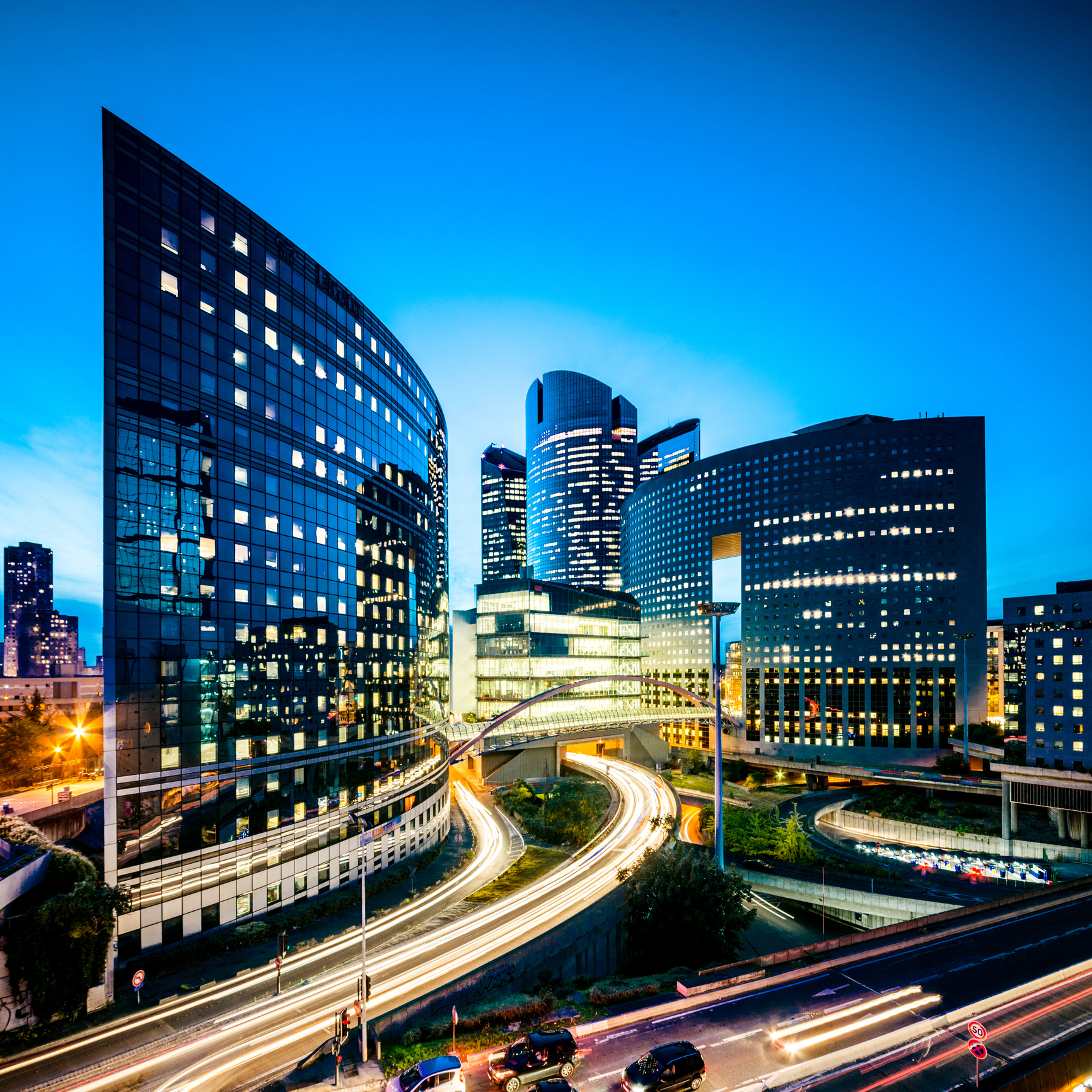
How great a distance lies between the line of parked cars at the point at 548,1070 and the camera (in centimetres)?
1866

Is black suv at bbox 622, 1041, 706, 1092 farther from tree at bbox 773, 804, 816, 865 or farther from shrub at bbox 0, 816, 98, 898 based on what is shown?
tree at bbox 773, 804, 816, 865

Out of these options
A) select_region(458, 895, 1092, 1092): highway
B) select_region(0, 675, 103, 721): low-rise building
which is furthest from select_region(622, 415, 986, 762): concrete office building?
select_region(0, 675, 103, 721): low-rise building

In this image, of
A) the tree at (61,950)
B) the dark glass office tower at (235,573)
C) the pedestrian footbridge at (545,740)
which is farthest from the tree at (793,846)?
the tree at (61,950)

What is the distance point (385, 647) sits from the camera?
5359cm

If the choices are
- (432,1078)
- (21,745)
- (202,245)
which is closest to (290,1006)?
(432,1078)

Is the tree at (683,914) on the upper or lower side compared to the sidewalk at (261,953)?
upper

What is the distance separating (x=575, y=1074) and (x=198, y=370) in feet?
139

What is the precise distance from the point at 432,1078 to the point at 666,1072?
25.1 feet

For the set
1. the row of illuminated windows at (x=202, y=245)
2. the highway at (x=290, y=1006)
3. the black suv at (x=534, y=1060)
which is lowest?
the highway at (x=290, y=1006)

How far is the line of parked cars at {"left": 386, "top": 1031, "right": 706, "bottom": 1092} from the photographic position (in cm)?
1866

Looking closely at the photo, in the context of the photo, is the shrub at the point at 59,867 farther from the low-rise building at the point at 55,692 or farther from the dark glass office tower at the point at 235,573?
the low-rise building at the point at 55,692

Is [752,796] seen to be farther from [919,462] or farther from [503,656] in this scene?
[919,462]

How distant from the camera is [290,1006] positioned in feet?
89.9

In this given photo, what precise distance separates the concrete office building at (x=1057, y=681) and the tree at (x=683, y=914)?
60458 mm
